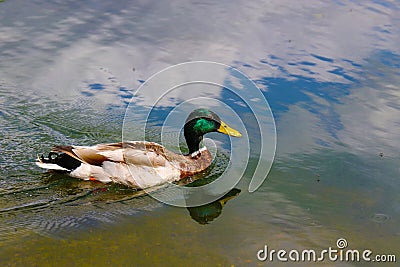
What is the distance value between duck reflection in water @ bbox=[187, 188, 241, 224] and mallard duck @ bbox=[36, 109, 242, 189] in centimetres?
89

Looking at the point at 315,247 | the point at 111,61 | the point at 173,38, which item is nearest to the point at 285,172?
the point at 315,247

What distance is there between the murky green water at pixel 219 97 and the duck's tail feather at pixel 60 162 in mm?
148

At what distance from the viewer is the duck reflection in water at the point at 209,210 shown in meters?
5.89

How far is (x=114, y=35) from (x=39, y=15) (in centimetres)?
203

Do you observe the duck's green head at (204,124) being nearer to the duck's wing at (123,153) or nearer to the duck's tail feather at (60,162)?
the duck's wing at (123,153)

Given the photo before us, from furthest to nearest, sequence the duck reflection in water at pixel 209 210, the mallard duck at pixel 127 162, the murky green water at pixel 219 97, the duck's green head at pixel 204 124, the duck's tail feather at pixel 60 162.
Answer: the duck's green head at pixel 204 124
the mallard duck at pixel 127 162
the duck's tail feather at pixel 60 162
the duck reflection in water at pixel 209 210
the murky green water at pixel 219 97

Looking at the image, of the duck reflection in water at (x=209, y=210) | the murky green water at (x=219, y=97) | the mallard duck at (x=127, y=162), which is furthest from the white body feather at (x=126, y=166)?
the duck reflection in water at (x=209, y=210)

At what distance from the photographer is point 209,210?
6102mm

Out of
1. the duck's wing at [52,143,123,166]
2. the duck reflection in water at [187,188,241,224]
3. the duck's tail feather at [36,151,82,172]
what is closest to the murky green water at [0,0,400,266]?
the duck reflection in water at [187,188,241,224]

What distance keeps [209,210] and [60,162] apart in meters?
1.93

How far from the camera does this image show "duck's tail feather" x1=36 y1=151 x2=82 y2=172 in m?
6.55

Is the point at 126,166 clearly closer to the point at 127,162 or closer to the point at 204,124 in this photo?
the point at 127,162

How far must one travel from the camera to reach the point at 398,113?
27.3ft

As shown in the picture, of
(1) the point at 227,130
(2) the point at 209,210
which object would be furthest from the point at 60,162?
(1) the point at 227,130
